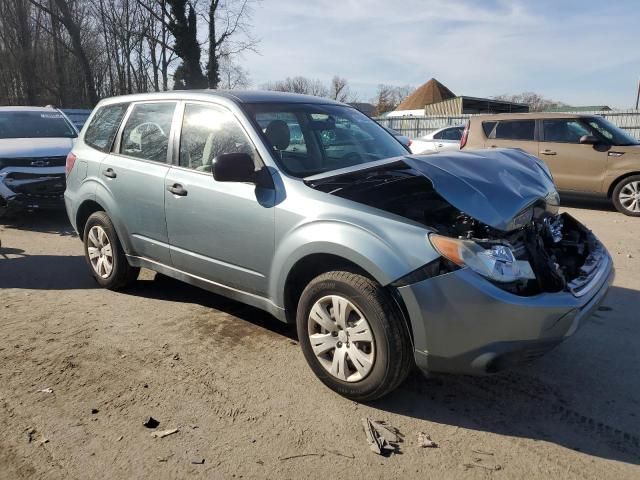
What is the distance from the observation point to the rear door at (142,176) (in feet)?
14.0

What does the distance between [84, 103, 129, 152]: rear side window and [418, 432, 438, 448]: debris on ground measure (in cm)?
377

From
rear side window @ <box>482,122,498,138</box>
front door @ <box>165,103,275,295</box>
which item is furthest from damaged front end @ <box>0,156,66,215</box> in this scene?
rear side window @ <box>482,122,498,138</box>

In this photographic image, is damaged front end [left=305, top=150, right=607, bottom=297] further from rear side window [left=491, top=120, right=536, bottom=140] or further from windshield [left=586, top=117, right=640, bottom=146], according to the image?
rear side window [left=491, top=120, right=536, bottom=140]

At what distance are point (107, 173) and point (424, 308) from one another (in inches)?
131

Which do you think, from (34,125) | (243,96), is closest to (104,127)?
(243,96)

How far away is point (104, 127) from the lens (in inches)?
201

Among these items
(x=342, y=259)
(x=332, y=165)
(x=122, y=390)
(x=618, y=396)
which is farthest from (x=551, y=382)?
(x=122, y=390)

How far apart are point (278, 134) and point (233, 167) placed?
66 centimetres

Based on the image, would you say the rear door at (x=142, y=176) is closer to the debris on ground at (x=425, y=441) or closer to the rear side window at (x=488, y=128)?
the debris on ground at (x=425, y=441)

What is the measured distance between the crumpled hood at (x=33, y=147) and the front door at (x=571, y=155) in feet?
27.7

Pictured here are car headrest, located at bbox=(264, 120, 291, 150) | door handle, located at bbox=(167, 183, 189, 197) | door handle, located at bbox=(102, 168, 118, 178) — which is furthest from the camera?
door handle, located at bbox=(102, 168, 118, 178)

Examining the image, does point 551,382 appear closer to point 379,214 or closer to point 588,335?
point 588,335

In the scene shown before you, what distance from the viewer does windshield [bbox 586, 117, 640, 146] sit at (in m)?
9.14

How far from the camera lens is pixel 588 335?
4.04 m
